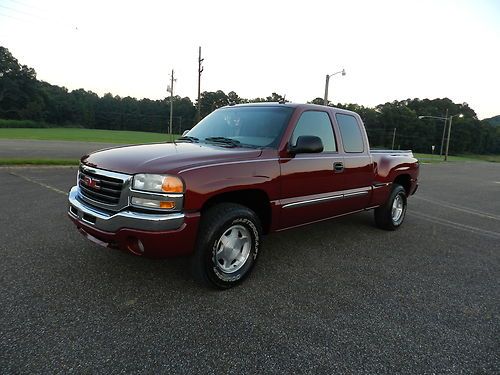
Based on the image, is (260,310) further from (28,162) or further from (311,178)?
(28,162)

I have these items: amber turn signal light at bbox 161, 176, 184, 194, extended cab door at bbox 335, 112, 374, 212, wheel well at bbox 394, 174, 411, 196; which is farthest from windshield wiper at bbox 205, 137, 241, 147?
wheel well at bbox 394, 174, 411, 196

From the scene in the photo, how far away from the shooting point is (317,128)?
166 inches

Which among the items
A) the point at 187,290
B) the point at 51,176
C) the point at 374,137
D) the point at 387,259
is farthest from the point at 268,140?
the point at 374,137

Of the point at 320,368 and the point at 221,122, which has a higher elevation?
the point at 221,122

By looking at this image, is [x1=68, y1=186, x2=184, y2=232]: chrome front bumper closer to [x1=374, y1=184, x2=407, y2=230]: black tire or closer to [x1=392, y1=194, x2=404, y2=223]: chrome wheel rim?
[x1=374, y1=184, x2=407, y2=230]: black tire

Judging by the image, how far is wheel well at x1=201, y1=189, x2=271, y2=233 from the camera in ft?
10.8

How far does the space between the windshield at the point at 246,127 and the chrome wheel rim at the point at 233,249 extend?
97 cm

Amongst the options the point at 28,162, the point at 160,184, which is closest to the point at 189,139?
the point at 160,184

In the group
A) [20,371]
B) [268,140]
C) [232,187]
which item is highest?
[268,140]

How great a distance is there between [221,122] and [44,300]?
2692 millimetres

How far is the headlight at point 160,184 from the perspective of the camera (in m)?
2.82

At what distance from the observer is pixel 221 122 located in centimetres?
439

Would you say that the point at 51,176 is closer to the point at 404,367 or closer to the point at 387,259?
the point at 387,259

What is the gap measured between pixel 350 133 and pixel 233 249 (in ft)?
8.23
